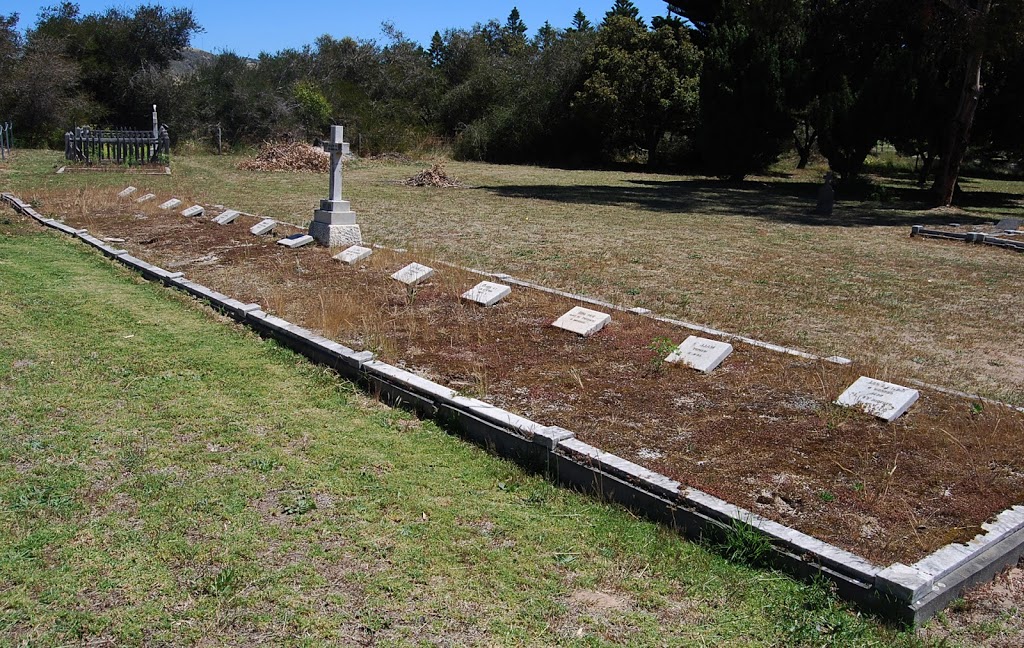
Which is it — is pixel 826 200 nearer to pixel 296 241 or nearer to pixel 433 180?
pixel 433 180

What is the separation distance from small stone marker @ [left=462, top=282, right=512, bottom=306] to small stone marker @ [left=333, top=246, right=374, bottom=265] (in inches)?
86.4

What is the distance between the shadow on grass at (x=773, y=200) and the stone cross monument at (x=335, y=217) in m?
8.62

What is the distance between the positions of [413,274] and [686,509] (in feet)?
17.7

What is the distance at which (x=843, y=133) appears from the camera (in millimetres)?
25031

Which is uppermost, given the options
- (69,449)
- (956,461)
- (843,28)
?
(843,28)

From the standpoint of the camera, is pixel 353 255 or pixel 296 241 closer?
pixel 353 255

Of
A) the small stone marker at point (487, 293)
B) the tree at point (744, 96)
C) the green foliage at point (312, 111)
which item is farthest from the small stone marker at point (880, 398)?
the green foliage at point (312, 111)

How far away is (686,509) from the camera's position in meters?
3.82

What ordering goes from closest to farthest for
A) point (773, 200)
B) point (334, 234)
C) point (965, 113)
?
point (334, 234) < point (965, 113) < point (773, 200)

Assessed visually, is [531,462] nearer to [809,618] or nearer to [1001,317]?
[809,618]

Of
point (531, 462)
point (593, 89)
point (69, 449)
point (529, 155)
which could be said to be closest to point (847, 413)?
point (531, 462)

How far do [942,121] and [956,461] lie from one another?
22038 mm

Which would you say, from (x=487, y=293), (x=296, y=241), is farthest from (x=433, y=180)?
(x=487, y=293)

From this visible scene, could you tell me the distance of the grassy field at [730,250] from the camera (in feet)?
24.4
